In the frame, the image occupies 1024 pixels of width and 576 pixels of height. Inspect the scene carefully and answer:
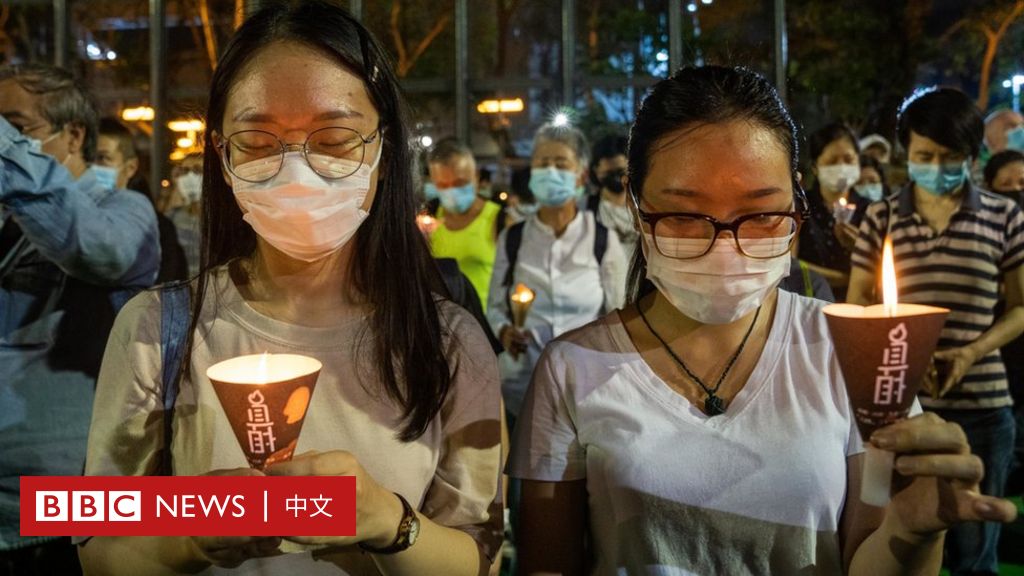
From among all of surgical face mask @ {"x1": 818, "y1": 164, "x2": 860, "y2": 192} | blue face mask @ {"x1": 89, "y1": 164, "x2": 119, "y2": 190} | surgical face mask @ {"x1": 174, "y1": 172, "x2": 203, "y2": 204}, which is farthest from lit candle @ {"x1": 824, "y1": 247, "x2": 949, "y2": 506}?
surgical face mask @ {"x1": 174, "y1": 172, "x2": 203, "y2": 204}

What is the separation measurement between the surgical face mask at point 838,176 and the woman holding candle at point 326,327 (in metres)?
4.42

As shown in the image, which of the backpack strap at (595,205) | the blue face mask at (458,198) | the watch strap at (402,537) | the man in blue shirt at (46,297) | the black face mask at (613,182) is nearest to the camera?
the watch strap at (402,537)

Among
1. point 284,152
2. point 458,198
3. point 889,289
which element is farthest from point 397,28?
point 889,289

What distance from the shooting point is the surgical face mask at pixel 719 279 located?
185 centimetres

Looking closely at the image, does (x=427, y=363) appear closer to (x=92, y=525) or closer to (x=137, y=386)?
(x=137, y=386)

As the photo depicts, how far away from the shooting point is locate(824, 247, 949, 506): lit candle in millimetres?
1328

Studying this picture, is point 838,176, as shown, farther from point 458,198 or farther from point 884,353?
point 884,353

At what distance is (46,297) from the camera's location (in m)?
2.99

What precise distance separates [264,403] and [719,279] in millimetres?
1020

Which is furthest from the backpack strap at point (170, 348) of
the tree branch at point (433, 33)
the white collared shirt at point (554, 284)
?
the tree branch at point (433, 33)

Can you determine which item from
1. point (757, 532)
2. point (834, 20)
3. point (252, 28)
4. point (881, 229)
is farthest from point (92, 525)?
point (834, 20)

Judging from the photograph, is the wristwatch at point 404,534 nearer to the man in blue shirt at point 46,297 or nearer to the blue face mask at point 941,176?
the man in blue shirt at point 46,297

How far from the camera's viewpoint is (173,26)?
1282 centimetres

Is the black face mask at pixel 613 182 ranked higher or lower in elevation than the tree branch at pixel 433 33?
lower
